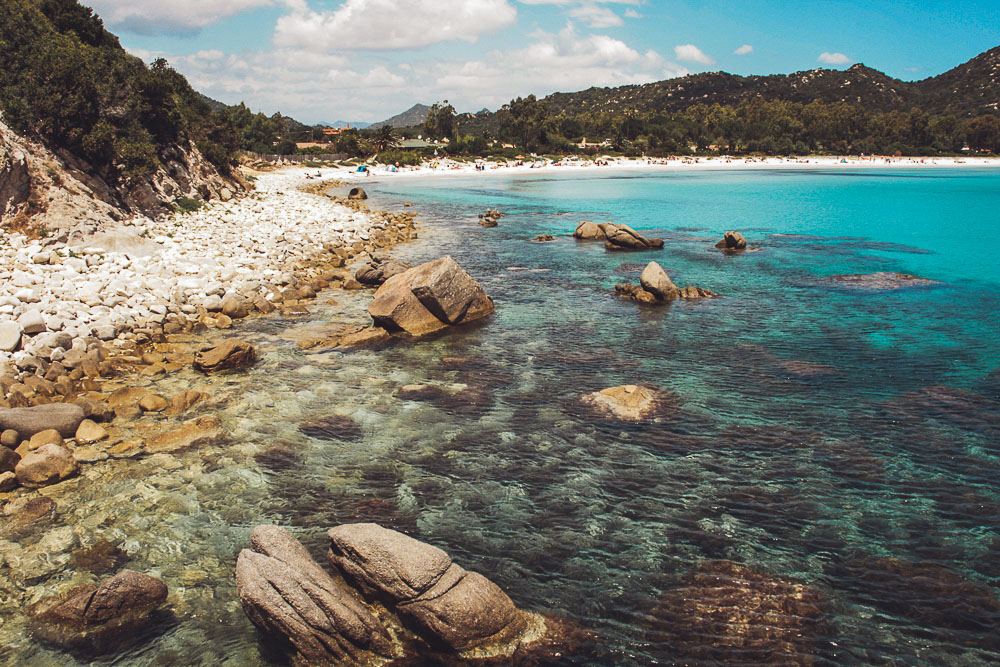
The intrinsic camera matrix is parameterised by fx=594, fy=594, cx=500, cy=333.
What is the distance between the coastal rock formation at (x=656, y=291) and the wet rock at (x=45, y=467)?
20.1 metres

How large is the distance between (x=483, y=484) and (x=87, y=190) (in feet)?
84.5

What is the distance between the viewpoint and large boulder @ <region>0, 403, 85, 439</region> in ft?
39.2

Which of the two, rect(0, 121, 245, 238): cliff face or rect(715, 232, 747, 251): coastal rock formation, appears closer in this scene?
rect(0, 121, 245, 238): cliff face

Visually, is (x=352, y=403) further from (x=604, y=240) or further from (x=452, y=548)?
(x=604, y=240)

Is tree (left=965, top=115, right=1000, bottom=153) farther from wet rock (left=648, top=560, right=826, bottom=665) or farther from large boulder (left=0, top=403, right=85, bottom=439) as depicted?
large boulder (left=0, top=403, right=85, bottom=439)

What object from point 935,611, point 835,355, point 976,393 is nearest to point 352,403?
point 935,611

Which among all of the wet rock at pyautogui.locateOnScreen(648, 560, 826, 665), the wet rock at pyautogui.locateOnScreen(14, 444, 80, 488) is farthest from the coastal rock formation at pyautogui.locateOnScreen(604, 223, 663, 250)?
the wet rock at pyautogui.locateOnScreen(14, 444, 80, 488)

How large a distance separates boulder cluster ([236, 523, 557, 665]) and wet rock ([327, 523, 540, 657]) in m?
0.01

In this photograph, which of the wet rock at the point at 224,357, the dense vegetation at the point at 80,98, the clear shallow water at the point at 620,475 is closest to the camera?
the clear shallow water at the point at 620,475

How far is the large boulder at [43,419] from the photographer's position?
11938 millimetres

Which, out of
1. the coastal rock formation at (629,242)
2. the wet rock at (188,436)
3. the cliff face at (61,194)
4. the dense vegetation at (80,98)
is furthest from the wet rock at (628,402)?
the dense vegetation at (80,98)

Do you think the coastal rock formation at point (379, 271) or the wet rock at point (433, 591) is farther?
the coastal rock formation at point (379, 271)

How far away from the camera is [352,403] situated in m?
14.8

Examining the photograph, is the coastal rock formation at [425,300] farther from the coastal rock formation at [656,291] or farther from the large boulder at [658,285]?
the large boulder at [658,285]
